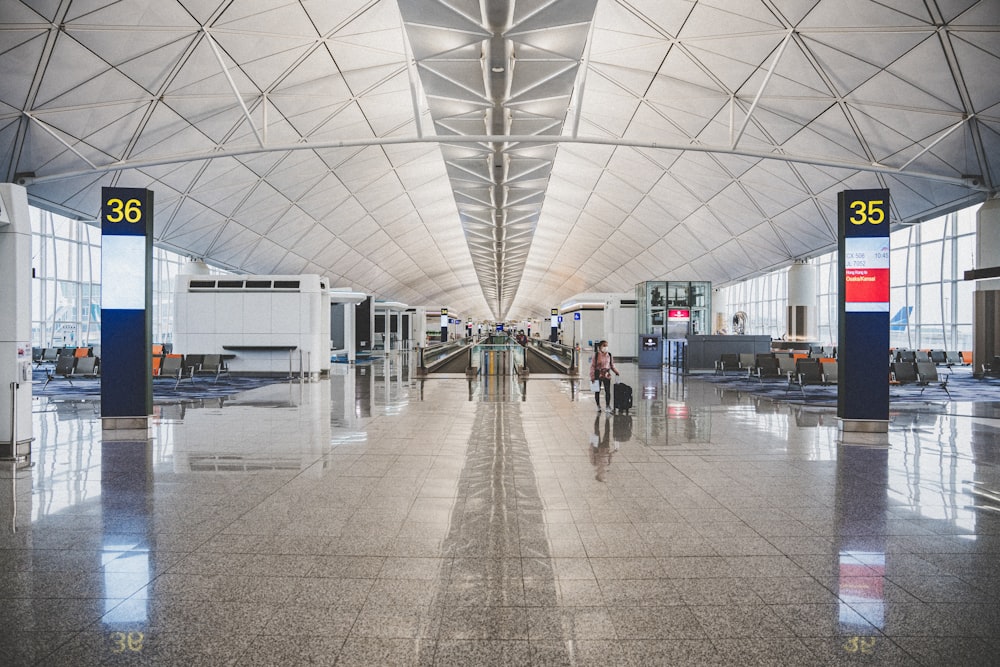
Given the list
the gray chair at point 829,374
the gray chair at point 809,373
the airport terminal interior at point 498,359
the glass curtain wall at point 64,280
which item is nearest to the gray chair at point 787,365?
the airport terminal interior at point 498,359

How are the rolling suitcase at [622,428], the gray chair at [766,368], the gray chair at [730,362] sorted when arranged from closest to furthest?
1. the rolling suitcase at [622,428]
2. the gray chair at [766,368]
3. the gray chair at [730,362]

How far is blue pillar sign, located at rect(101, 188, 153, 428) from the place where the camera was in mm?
11039

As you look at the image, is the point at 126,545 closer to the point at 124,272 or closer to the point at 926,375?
the point at 124,272

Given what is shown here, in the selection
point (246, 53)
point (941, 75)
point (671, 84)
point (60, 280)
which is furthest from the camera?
point (60, 280)

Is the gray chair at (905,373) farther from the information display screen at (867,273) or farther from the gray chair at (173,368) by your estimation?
the gray chair at (173,368)

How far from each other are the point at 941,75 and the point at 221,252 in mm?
32742

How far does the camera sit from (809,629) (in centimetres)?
354

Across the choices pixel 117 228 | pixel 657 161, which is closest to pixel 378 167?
pixel 657 161

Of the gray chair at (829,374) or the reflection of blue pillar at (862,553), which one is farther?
the gray chair at (829,374)

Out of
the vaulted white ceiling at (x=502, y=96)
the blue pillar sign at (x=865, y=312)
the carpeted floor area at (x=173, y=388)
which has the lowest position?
the carpeted floor area at (x=173, y=388)

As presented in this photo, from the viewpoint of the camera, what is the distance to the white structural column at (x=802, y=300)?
36031mm

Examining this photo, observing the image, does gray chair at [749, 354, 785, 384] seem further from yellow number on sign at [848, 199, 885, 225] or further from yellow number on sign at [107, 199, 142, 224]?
yellow number on sign at [107, 199, 142, 224]

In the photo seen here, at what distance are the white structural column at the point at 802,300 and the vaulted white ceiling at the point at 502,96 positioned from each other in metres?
4.57

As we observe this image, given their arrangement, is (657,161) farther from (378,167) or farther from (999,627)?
(999,627)
